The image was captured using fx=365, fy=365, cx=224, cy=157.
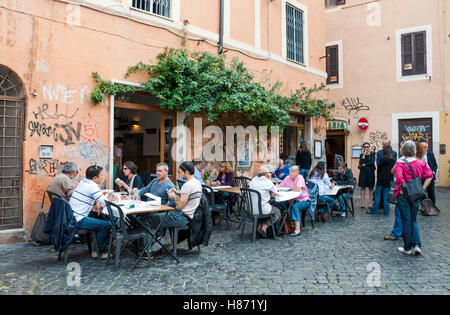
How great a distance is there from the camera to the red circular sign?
16078 mm

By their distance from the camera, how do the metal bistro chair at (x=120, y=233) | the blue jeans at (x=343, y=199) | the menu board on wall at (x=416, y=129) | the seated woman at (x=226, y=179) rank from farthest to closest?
1. the menu board on wall at (x=416, y=129)
2. the blue jeans at (x=343, y=199)
3. the seated woman at (x=226, y=179)
4. the metal bistro chair at (x=120, y=233)

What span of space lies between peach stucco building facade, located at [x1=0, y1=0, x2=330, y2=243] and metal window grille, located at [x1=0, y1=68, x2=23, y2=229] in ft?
0.08

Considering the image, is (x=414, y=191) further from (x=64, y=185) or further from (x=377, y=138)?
(x=377, y=138)

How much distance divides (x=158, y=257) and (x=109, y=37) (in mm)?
4600

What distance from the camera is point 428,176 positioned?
549 centimetres

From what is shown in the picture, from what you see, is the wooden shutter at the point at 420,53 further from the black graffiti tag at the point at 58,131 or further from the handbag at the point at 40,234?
the handbag at the point at 40,234

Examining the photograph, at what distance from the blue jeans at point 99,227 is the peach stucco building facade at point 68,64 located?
193cm

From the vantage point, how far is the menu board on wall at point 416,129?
14.9m

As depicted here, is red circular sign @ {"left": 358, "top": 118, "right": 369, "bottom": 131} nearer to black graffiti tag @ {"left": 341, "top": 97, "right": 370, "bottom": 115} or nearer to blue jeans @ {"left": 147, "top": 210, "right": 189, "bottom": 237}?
black graffiti tag @ {"left": 341, "top": 97, "right": 370, "bottom": 115}

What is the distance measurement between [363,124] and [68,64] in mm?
12969

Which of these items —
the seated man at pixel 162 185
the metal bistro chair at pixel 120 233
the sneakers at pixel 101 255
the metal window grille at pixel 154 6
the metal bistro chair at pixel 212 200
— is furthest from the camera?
the metal window grille at pixel 154 6

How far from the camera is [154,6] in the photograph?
8289 millimetres

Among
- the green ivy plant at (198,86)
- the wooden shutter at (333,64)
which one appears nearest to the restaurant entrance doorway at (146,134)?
the green ivy plant at (198,86)

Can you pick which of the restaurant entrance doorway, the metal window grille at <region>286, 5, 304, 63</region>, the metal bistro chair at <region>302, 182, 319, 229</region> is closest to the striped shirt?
the restaurant entrance doorway
